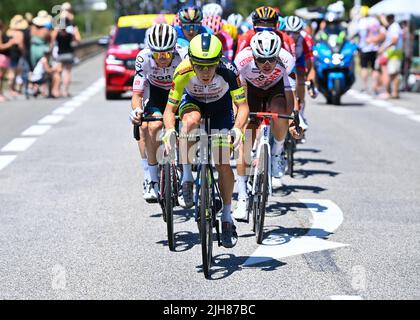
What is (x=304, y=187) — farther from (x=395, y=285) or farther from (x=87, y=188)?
(x=395, y=285)

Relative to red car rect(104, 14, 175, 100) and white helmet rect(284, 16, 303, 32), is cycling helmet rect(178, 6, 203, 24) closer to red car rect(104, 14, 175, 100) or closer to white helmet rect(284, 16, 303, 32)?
white helmet rect(284, 16, 303, 32)

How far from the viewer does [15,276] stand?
306 inches

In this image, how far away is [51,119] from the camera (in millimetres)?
20062

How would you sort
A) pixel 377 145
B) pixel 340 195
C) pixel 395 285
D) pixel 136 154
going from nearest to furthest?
1. pixel 395 285
2. pixel 340 195
3. pixel 136 154
4. pixel 377 145

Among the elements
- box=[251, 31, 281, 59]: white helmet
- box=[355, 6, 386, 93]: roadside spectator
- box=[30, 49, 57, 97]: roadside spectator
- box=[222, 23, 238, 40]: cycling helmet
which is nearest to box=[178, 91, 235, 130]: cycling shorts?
box=[251, 31, 281, 59]: white helmet

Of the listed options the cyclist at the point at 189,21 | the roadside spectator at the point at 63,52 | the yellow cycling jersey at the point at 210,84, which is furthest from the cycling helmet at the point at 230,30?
the roadside spectator at the point at 63,52

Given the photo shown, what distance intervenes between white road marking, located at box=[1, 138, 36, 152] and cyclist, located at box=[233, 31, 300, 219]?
18.1ft

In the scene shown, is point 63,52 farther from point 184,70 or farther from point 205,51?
point 205,51

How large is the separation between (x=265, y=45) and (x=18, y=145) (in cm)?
743

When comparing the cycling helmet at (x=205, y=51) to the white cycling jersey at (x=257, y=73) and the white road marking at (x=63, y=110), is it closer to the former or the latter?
the white cycling jersey at (x=257, y=73)

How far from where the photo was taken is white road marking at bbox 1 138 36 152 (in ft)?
50.9

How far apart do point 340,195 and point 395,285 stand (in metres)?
4.23

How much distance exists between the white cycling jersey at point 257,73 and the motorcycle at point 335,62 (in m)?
12.2
